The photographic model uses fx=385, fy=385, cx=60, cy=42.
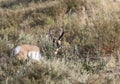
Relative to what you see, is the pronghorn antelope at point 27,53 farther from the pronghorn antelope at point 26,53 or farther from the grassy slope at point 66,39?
the grassy slope at point 66,39

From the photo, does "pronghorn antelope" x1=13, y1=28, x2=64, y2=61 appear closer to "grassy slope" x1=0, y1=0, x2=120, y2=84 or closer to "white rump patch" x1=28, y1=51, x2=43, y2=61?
"white rump patch" x1=28, y1=51, x2=43, y2=61

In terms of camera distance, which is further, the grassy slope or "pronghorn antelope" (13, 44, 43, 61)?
"pronghorn antelope" (13, 44, 43, 61)

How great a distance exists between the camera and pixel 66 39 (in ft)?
36.8

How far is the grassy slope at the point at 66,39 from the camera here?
7.59m

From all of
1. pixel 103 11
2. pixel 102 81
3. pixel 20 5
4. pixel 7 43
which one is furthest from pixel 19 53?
pixel 20 5

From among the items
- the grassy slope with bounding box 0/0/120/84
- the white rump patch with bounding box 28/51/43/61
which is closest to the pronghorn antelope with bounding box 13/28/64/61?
the white rump patch with bounding box 28/51/43/61

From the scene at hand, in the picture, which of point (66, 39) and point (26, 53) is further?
point (66, 39)

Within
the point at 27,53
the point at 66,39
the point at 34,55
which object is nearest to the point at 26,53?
the point at 27,53

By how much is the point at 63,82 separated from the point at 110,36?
324 centimetres

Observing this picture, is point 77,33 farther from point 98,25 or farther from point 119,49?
point 119,49

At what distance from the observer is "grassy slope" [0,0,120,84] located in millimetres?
7590

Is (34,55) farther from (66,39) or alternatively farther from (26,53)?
(66,39)

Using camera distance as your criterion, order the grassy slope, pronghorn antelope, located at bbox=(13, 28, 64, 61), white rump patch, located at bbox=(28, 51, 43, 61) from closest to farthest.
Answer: the grassy slope, white rump patch, located at bbox=(28, 51, 43, 61), pronghorn antelope, located at bbox=(13, 28, 64, 61)

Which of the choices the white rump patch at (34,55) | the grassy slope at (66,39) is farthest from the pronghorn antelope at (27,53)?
the grassy slope at (66,39)
